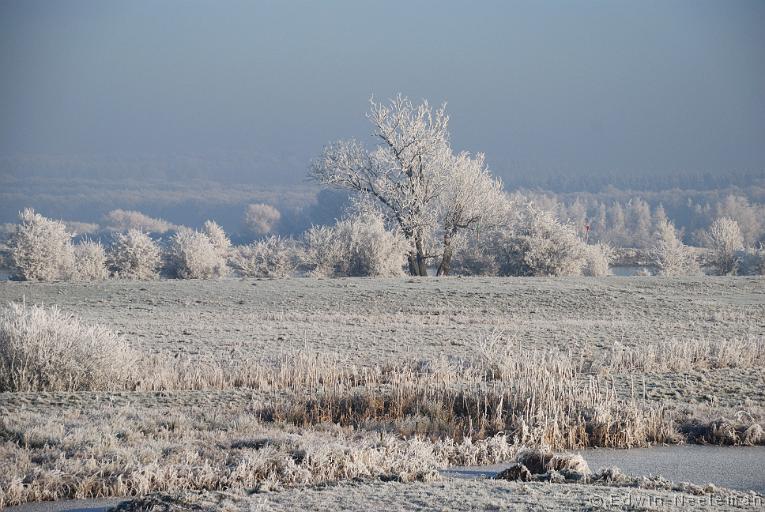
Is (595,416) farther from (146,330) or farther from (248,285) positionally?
(248,285)

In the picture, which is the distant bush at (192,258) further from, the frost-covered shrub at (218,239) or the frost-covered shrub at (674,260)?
the frost-covered shrub at (674,260)

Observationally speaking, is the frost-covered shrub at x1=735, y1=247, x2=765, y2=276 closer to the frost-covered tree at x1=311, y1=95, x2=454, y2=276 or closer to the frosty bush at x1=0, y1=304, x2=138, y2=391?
the frost-covered tree at x1=311, y1=95, x2=454, y2=276

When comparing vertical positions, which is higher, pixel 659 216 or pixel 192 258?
pixel 659 216

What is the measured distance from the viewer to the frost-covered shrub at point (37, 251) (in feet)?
145

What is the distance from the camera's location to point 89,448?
28.7 ft

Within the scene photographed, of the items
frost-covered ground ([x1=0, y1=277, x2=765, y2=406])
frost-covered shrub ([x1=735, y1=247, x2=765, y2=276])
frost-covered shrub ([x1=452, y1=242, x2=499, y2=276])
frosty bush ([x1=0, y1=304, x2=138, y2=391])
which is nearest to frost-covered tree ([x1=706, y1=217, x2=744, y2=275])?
frost-covered shrub ([x1=735, y1=247, x2=765, y2=276])

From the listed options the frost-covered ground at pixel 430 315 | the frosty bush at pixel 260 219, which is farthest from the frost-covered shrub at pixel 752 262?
the frosty bush at pixel 260 219

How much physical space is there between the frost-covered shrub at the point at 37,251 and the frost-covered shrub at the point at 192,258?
6.25 m

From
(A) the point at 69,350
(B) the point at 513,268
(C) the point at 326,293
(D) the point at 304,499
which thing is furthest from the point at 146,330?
(B) the point at 513,268

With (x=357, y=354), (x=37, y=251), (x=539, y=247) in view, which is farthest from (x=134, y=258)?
(x=357, y=354)

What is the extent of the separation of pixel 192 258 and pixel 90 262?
5.58 metres

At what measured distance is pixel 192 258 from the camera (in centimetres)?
4906

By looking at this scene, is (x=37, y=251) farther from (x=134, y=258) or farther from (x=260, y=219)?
(x=260, y=219)

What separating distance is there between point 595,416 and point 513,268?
129 feet
